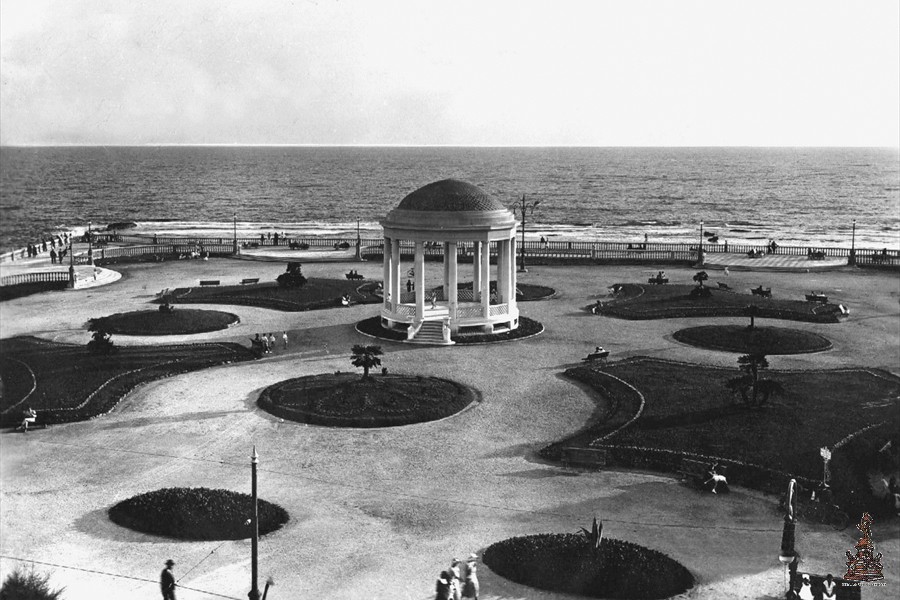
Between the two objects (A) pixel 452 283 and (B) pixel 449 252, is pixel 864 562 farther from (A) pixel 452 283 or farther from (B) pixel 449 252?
(B) pixel 449 252

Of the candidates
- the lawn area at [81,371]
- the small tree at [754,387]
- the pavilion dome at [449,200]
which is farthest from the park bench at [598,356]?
the lawn area at [81,371]

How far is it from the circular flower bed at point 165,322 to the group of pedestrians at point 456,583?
29.3 metres

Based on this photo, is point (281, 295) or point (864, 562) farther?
point (281, 295)

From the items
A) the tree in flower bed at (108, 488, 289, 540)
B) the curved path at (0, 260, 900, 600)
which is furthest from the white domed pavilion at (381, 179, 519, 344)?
the tree in flower bed at (108, 488, 289, 540)

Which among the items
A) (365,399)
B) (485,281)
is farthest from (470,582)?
(485,281)

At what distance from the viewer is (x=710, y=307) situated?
5188 cm

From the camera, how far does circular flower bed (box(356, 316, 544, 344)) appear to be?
1753 inches

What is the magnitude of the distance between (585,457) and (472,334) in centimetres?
1802

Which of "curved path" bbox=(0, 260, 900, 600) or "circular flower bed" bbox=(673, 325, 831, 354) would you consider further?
"circular flower bed" bbox=(673, 325, 831, 354)

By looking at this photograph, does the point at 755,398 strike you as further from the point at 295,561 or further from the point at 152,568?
the point at 152,568

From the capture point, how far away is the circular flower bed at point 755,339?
42.6 m

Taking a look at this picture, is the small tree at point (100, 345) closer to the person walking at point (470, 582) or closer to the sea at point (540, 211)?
the person walking at point (470, 582)

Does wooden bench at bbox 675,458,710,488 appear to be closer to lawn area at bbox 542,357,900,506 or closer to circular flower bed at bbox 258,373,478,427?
lawn area at bbox 542,357,900,506

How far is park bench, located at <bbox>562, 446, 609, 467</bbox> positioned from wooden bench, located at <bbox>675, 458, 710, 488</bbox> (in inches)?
83.9
